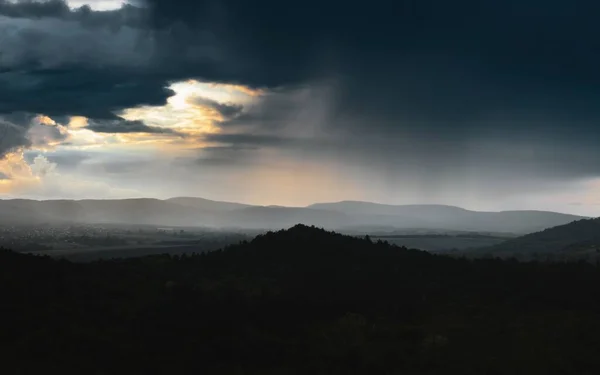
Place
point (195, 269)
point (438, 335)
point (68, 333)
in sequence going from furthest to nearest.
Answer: point (195, 269)
point (438, 335)
point (68, 333)

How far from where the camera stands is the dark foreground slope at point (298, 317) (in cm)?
3130

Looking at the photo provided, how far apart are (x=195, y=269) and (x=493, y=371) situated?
45082mm

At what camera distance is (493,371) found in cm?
3017

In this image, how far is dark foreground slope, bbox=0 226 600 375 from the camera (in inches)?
1232

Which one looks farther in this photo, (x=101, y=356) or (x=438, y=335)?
(x=438, y=335)

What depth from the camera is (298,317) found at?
4369 cm

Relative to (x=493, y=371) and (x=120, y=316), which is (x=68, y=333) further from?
(x=493, y=371)

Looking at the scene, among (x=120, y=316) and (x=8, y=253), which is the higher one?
(x=8, y=253)

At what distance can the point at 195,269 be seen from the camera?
2689 inches

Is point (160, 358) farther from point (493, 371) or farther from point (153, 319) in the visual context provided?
point (493, 371)

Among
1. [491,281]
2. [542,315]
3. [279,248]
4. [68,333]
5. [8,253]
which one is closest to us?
[68,333]

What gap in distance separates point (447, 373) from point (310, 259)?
139 feet

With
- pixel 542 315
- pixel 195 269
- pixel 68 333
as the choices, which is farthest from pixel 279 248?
pixel 68 333

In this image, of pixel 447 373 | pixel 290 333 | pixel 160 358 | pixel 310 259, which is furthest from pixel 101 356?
pixel 310 259
